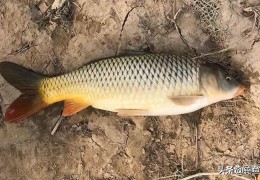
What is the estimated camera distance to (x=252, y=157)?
377cm

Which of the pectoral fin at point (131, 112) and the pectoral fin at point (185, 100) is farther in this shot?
the pectoral fin at point (131, 112)

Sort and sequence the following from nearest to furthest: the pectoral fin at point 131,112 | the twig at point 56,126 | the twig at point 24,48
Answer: the pectoral fin at point 131,112 → the twig at point 56,126 → the twig at point 24,48

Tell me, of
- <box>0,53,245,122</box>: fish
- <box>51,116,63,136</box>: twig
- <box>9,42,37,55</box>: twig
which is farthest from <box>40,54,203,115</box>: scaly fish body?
<box>9,42,37,55</box>: twig

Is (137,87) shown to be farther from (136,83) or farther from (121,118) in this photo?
(121,118)

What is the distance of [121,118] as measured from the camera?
4020mm

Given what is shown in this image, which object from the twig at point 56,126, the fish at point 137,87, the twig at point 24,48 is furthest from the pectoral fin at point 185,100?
the twig at point 24,48

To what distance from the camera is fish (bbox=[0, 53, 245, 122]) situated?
3.63m

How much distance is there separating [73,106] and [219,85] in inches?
47.2

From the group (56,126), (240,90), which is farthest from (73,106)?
(240,90)

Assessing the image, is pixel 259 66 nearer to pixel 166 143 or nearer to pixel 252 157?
pixel 252 157

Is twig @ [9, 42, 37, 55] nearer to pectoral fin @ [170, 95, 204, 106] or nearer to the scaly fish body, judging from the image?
the scaly fish body

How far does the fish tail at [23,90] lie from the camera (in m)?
3.91

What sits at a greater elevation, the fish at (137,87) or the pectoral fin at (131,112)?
the fish at (137,87)

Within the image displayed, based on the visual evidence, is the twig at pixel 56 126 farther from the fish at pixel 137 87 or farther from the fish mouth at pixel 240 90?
the fish mouth at pixel 240 90
